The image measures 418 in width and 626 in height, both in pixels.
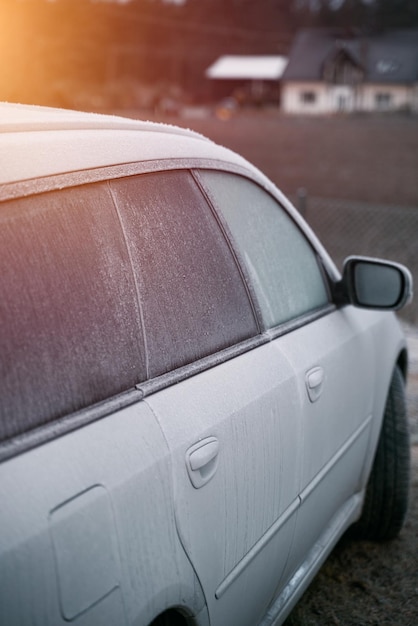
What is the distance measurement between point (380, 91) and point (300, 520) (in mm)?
55292

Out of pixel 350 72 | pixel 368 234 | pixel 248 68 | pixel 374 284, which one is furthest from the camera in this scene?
pixel 248 68

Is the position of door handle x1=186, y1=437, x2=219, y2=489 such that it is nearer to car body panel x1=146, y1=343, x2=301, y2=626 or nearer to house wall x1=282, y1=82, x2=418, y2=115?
car body panel x1=146, y1=343, x2=301, y2=626

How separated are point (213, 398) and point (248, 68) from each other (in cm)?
7520

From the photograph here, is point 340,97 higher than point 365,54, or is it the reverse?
point 365,54

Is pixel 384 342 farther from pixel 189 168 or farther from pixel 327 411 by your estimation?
pixel 189 168

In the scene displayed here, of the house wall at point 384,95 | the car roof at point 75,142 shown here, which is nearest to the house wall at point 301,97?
the house wall at point 384,95

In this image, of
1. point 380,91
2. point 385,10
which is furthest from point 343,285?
point 385,10

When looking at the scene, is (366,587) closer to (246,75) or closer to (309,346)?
(309,346)

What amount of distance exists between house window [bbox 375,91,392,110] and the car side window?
54191 mm

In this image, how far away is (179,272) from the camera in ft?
6.89

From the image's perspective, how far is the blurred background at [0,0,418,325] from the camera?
27.6 meters

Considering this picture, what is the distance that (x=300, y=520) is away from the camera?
2.54 meters

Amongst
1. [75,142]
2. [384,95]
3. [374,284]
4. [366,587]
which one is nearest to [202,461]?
[75,142]

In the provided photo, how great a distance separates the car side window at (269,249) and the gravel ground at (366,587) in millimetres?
1090
